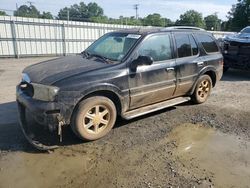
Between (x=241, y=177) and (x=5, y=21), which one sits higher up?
(x=5, y=21)

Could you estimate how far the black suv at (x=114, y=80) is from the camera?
12.7ft

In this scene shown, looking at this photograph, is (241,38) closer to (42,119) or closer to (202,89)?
(202,89)

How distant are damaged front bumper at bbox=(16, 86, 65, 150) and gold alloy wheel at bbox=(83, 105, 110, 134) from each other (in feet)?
1.48

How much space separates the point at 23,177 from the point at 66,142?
1009 millimetres

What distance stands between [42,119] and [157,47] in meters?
2.54

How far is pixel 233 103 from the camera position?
6.57 m

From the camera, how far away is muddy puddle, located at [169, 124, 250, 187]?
3393mm

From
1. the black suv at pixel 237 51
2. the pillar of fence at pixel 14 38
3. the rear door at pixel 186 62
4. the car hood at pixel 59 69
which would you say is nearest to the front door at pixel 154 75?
the rear door at pixel 186 62

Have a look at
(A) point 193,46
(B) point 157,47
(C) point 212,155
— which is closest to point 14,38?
(A) point 193,46

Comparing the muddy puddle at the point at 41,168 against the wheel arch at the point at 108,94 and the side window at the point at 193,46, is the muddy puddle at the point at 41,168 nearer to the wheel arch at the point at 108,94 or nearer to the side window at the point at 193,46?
the wheel arch at the point at 108,94

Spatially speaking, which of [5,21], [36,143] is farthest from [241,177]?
[5,21]

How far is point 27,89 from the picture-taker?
427cm

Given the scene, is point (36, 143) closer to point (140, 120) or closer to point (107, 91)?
point (107, 91)

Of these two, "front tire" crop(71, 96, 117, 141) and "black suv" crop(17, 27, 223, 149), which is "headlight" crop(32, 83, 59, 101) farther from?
"front tire" crop(71, 96, 117, 141)
